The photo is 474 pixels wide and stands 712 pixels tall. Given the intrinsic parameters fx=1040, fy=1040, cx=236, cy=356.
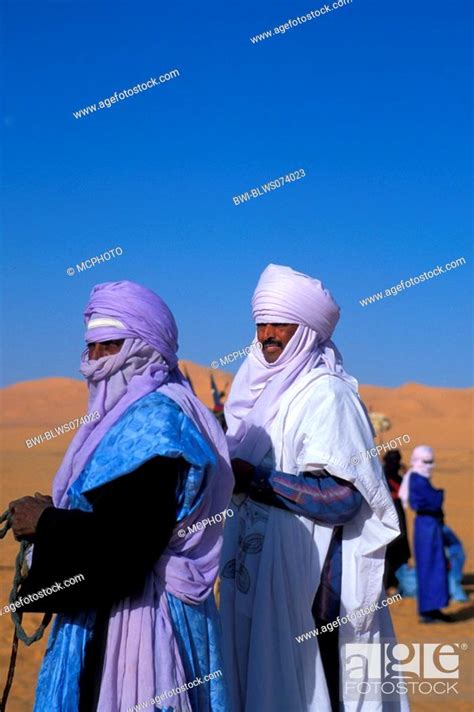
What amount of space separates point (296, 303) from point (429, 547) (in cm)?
601

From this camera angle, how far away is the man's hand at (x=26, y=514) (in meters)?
3.16

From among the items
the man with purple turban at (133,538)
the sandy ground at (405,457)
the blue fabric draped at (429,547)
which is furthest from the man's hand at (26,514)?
the blue fabric draped at (429,547)

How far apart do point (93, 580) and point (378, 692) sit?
1891 mm

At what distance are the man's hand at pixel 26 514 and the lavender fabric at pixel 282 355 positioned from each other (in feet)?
5.41

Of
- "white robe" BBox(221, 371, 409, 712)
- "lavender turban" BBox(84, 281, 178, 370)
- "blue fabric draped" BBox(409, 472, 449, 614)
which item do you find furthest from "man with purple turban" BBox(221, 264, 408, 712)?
"blue fabric draped" BBox(409, 472, 449, 614)

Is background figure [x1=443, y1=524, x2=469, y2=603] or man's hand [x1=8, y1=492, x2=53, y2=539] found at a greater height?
background figure [x1=443, y1=524, x2=469, y2=603]

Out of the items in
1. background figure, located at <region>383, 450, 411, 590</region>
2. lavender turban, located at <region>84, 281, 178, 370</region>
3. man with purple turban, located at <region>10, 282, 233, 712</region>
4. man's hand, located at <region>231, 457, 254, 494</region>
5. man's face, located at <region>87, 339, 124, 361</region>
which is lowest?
man with purple turban, located at <region>10, 282, 233, 712</region>

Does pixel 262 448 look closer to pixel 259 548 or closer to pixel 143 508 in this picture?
pixel 259 548

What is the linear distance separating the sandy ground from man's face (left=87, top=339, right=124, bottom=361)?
15.4 feet

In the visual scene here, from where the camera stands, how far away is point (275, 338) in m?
4.88

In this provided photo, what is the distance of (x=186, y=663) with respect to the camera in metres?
3.29

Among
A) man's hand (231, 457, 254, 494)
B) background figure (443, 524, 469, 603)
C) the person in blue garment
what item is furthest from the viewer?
background figure (443, 524, 469, 603)

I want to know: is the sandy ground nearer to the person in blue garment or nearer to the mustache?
the person in blue garment

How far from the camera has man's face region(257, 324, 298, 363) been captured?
4.86 metres
